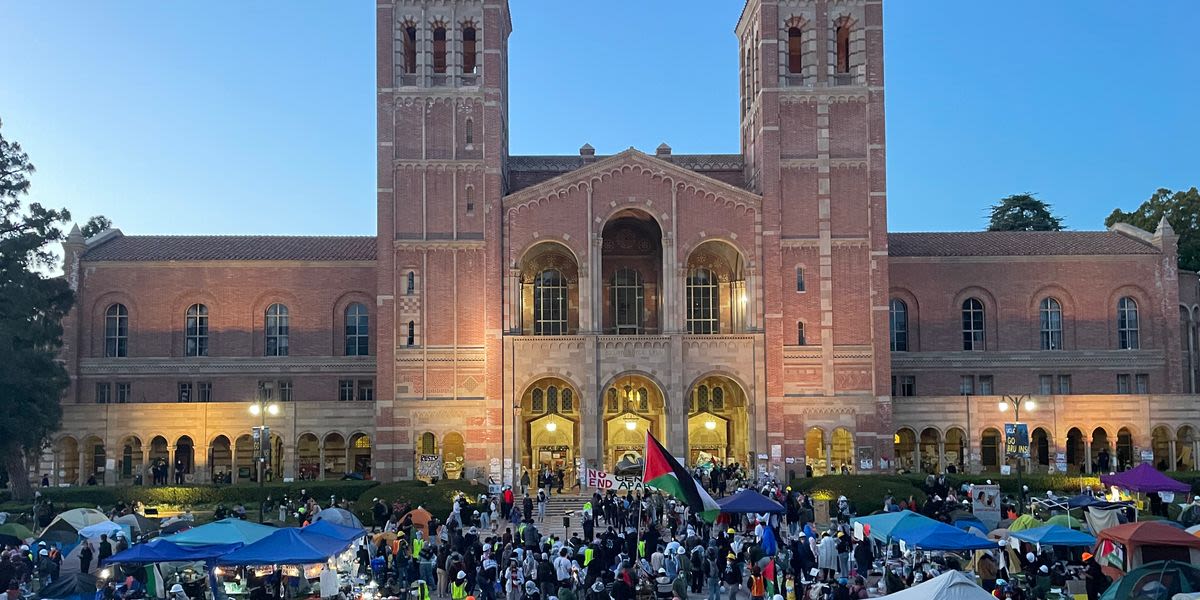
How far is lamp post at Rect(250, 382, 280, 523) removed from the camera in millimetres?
45312

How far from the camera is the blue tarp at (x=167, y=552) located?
86.4ft

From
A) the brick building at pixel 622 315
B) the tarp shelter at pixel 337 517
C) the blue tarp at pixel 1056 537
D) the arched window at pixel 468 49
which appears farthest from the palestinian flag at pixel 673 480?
the arched window at pixel 468 49

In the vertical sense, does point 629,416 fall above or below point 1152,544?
above

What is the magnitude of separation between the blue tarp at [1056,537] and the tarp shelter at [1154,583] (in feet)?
14.2

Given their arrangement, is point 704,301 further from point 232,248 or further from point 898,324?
point 232,248

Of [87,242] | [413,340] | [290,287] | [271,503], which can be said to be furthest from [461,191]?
[87,242]

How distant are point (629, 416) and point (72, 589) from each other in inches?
1293

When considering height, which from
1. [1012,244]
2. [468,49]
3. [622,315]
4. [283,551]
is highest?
[468,49]

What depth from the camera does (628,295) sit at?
2329 inches

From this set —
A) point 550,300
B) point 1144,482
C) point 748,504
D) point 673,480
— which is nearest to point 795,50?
point 550,300

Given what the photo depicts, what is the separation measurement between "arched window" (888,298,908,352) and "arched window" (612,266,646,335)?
13.4 meters

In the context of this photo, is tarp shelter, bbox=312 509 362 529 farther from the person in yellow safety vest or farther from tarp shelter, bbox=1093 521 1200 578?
tarp shelter, bbox=1093 521 1200 578

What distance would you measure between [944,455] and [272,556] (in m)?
39.3

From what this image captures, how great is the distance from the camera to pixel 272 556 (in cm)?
2642
